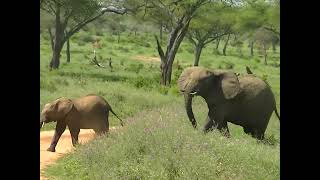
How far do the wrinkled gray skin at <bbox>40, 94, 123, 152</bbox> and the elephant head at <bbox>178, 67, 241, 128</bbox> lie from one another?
1.58 metres

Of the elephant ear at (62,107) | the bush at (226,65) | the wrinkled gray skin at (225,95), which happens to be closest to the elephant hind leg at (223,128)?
the wrinkled gray skin at (225,95)

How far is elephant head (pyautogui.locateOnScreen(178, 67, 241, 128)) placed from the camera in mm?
9414

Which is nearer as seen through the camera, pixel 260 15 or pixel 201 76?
pixel 201 76

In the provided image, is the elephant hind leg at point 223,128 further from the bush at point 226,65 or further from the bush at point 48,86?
the bush at point 226,65

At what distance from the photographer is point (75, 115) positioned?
368 inches

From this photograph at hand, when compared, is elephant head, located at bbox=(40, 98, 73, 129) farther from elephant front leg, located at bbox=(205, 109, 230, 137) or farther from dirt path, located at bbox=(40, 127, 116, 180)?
elephant front leg, located at bbox=(205, 109, 230, 137)

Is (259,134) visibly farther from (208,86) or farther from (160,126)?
(160,126)

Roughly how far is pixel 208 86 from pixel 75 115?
248cm

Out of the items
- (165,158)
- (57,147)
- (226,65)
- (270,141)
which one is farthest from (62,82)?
(226,65)
